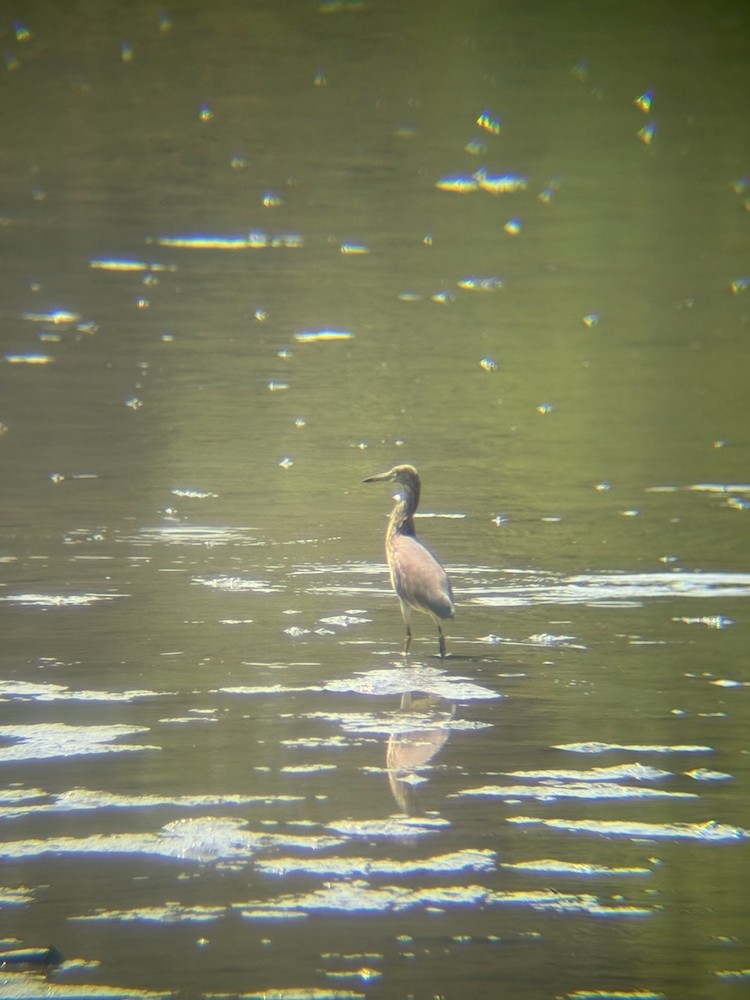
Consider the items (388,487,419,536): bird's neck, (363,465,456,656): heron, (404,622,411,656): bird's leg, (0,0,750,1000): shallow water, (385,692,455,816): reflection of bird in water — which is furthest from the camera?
(388,487,419,536): bird's neck

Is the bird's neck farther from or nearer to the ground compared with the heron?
farther from the ground

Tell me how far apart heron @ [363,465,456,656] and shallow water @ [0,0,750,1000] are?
20 centimetres

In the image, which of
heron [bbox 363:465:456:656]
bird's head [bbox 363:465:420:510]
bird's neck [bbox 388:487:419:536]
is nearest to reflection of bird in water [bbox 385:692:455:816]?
heron [bbox 363:465:456:656]

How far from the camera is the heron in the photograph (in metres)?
6.94

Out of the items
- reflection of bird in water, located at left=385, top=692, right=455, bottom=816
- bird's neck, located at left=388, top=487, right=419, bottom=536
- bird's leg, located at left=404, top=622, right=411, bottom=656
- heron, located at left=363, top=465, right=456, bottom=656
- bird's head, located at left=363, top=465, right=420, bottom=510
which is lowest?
reflection of bird in water, located at left=385, top=692, right=455, bottom=816

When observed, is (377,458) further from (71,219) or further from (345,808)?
(71,219)

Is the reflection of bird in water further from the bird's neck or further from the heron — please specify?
the bird's neck

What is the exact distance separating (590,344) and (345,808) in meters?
11.1

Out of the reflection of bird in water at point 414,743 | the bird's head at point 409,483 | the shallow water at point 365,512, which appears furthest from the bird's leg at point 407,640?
Answer: the bird's head at point 409,483

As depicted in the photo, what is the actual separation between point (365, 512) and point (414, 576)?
3.03 metres

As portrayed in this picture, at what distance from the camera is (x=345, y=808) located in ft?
16.5

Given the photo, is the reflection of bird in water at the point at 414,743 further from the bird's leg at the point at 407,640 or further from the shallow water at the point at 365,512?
the bird's leg at the point at 407,640

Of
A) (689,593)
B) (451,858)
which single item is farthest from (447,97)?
(451,858)

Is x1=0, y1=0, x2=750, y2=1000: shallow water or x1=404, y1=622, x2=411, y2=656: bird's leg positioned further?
x1=404, y1=622, x2=411, y2=656: bird's leg
